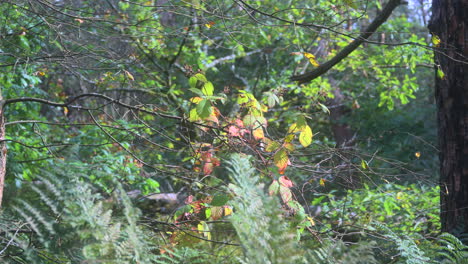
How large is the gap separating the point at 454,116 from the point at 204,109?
2.06 m

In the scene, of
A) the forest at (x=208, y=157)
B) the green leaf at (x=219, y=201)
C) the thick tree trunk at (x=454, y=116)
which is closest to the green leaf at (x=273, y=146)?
the forest at (x=208, y=157)

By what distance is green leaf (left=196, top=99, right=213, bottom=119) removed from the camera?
7.52 ft

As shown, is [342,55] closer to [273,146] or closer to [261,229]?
[273,146]

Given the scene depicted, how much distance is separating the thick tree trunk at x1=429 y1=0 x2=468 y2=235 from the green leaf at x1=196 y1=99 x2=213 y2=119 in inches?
74.6

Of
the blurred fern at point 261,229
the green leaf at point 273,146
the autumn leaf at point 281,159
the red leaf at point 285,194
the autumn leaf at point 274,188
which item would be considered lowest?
the red leaf at point 285,194

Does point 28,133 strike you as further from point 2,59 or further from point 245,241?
point 245,241

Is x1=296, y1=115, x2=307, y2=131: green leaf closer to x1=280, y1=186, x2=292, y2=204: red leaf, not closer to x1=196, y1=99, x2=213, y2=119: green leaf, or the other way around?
x1=280, y1=186, x2=292, y2=204: red leaf

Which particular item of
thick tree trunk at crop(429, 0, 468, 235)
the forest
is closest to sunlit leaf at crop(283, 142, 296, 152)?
the forest

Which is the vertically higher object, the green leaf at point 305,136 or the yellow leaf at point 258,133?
the green leaf at point 305,136

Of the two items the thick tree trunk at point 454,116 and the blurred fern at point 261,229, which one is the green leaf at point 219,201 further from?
the thick tree trunk at point 454,116

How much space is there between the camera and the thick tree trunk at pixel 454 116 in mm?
3297

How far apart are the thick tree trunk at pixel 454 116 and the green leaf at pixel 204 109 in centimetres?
190

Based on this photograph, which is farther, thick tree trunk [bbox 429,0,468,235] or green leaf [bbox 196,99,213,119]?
thick tree trunk [bbox 429,0,468,235]

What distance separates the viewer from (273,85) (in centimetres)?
819
